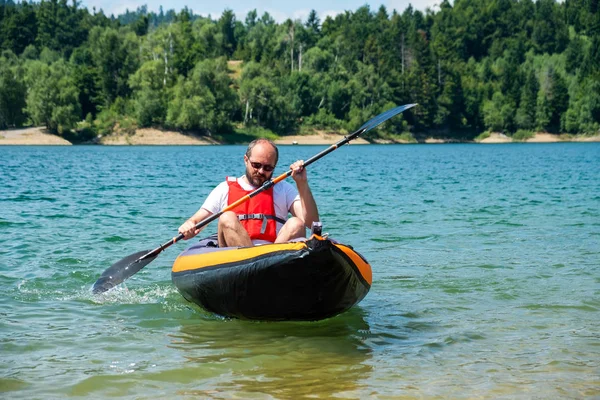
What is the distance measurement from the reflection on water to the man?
78 cm

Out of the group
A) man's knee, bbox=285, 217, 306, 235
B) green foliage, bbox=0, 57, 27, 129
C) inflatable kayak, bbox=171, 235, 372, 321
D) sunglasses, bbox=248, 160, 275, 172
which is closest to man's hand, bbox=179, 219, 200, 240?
inflatable kayak, bbox=171, 235, 372, 321

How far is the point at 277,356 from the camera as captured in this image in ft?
19.8

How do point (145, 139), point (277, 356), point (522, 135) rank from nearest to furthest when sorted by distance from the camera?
point (277, 356) → point (145, 139) → point (522, 135)

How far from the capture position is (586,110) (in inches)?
4198

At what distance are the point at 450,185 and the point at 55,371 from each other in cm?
2192

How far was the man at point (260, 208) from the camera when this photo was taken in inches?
263

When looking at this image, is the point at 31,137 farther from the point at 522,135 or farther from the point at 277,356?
the point at 277,356

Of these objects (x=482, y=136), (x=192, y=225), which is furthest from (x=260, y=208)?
(x=482, y=136)

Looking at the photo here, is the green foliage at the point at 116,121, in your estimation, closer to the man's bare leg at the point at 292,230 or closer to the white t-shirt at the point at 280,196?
the white t-shirt at the point at 280,196

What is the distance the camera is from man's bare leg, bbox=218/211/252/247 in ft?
22.0

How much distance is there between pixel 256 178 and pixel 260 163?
7.9 inches

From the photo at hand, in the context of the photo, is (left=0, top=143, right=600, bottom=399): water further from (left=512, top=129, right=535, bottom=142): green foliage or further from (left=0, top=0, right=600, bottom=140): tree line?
(left=512, top=129, right=535, bottom=142): green foliage

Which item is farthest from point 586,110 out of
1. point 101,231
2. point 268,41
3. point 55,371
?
point 55,371

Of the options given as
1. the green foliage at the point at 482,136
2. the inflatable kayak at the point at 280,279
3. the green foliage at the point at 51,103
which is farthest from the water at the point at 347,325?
the green foliage at the point at 482,136
